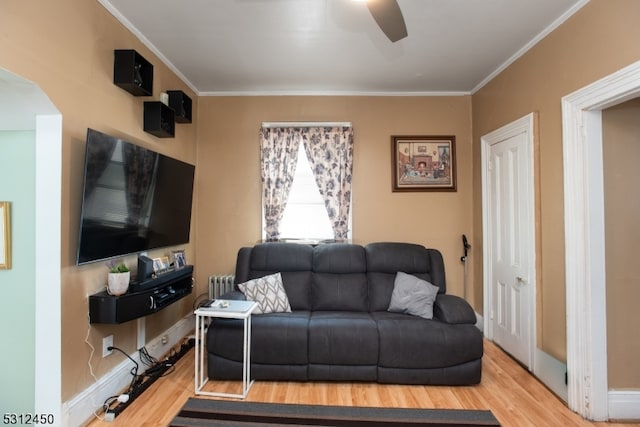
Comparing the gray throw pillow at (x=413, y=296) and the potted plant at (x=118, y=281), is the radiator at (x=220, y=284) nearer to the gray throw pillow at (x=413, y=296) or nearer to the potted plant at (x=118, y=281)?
the potted plant at (x=118, y=281)

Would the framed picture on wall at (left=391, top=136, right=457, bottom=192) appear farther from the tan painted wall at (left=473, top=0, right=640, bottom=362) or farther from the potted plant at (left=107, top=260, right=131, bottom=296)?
the potted plant at (left=107, top=260, right=131, bottom=296)

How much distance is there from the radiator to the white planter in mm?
1437

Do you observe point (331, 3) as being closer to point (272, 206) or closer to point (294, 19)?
point (294, 19)

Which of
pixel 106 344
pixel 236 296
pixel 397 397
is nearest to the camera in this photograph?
pixel 106 344

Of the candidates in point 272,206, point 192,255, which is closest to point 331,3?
point 272,206

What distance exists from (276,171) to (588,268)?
2.93m

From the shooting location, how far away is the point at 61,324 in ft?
5.90

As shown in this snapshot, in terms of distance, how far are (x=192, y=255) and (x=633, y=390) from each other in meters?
3.99

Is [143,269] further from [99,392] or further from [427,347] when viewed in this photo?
[427,347]

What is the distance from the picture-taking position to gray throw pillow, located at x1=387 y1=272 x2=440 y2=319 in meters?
2.73

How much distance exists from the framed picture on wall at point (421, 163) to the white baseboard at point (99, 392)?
301cm

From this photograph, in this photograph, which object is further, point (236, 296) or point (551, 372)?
point (236, 296)

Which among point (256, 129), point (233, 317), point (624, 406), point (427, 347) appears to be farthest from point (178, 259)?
point (624, 406)

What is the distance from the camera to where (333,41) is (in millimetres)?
2566
